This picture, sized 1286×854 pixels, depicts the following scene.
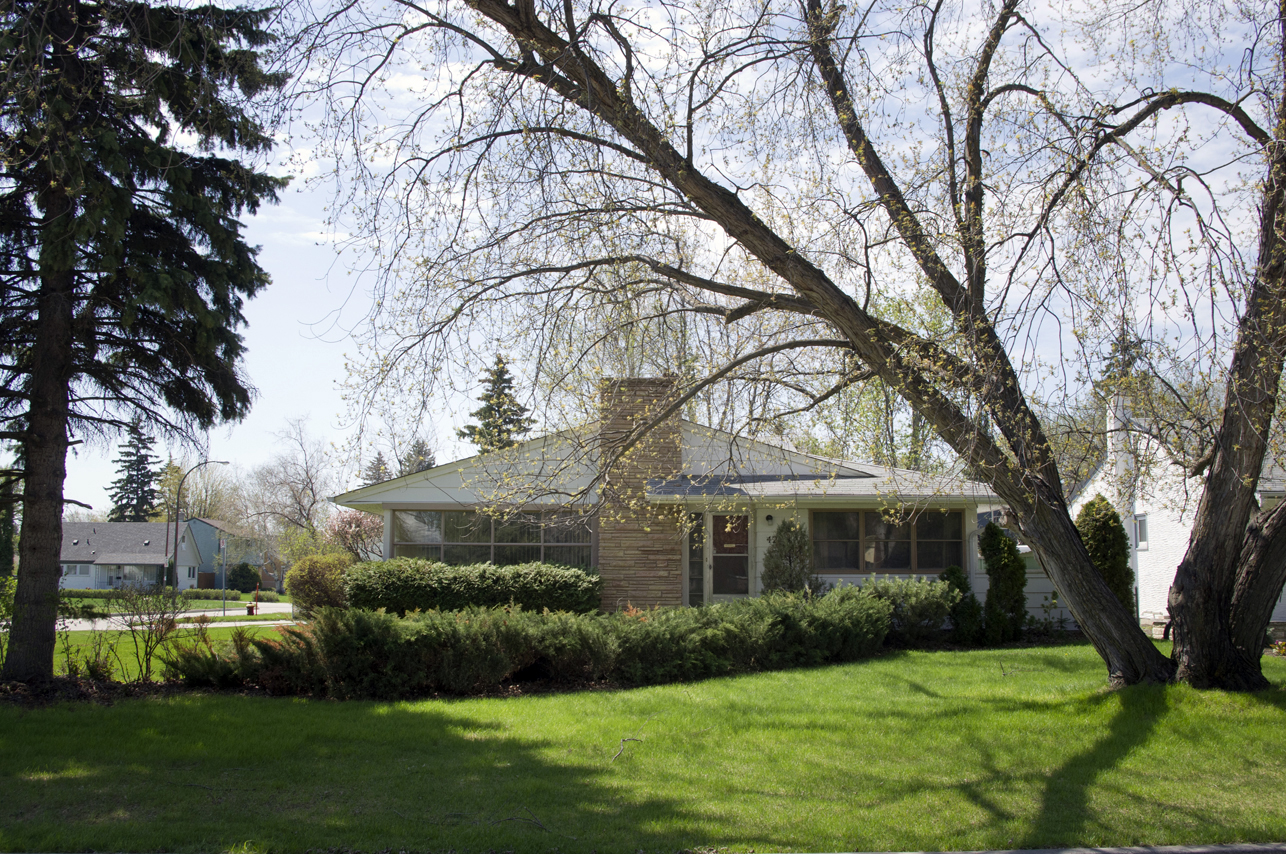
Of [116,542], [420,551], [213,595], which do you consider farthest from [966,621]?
[116,542]

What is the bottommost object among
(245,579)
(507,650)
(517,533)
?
(245,579)

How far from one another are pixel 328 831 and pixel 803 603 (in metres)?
8.87

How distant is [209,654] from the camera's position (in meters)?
10.5

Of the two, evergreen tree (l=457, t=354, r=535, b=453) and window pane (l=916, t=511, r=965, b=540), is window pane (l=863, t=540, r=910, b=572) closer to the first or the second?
window pane (l=916, t=511, r=965, b=540)

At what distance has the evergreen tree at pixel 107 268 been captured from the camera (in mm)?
9625

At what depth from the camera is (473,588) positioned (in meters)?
16.5

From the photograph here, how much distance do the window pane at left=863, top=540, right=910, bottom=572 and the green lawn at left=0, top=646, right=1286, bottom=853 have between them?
23.2ft

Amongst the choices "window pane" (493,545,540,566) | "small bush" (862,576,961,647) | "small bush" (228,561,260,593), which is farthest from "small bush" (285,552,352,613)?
"small bush" (228,561,260,593)

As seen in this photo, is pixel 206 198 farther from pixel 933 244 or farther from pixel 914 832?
pixel 914 832

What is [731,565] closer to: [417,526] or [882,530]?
[882,530]

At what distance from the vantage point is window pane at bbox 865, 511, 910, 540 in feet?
56.0

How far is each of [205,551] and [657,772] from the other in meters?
64.8

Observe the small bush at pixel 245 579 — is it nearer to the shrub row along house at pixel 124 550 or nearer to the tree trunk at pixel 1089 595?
the shrub row along house at pixel 124 550

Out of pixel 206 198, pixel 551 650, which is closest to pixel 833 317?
pixel 551 650
